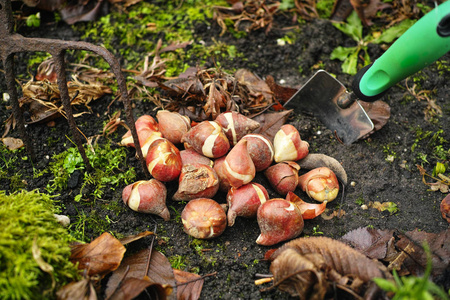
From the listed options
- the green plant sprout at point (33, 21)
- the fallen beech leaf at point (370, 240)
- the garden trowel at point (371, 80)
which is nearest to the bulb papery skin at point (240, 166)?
the fallen beech leaf at point (370, 240)

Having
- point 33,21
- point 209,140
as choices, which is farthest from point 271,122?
point 33,21

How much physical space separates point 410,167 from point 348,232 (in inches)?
32.3

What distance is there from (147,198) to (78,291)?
2.21 feet

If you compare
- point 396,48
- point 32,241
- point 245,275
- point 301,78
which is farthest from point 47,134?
point 396,48

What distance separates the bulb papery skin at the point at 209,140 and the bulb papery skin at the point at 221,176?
1.7 inches

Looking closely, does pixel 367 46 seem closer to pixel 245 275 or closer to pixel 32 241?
pixel 245 275

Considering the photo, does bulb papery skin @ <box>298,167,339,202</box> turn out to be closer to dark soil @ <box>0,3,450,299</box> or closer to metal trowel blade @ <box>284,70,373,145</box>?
dark soil @ <box>0,3,450,299</box>

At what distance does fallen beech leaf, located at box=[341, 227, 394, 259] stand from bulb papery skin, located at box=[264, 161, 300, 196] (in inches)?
17.9

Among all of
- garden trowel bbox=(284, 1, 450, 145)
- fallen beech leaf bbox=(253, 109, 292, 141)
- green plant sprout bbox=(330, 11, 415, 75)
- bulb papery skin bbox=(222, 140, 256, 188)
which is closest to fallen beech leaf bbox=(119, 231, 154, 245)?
bulb papery skin bbox=(222, 140, 256, 188)

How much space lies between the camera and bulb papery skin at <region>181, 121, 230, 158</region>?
222 centimetres

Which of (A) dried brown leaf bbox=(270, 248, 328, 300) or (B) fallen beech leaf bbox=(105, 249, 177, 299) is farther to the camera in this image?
(B) fallen beech leaf bbox=(105, 249, 177, 299)

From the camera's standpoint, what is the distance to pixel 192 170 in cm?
215

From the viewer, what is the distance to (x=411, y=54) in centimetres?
189

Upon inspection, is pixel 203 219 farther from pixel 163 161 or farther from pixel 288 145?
pixel 288 145
